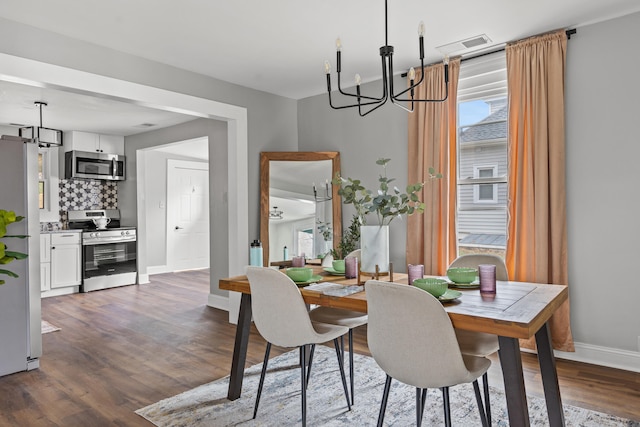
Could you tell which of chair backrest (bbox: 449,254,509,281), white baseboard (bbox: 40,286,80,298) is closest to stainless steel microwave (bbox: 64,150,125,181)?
white baseboard (bbox: 40,286,80,298)

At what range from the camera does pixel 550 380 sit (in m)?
2.05

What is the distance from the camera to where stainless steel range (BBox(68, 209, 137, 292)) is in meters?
6.18

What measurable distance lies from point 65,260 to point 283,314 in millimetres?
5000

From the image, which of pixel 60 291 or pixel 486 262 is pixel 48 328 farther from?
pixel 486 262

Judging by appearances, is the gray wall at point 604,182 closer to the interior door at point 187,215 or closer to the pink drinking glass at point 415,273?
the pink drinking glass at point 415,273

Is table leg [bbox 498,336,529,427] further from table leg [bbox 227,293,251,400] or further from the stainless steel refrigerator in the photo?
the stainless steel refrigerator

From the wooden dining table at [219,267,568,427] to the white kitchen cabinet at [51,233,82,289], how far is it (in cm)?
437

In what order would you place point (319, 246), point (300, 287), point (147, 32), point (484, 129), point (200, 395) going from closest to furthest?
point (300, 287) → point (200, 395) → point (147, 32) → point (484, 129) → point (319, 246)

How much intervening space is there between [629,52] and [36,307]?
4.72m

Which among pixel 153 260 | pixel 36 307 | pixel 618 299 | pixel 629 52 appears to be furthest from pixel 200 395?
pixel 153 260

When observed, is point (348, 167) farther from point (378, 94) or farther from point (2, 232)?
point (2, 232)

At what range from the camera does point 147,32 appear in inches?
124

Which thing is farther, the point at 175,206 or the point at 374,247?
the point at 175,206

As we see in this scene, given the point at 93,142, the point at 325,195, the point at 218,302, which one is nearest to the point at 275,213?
the point at 325,195
